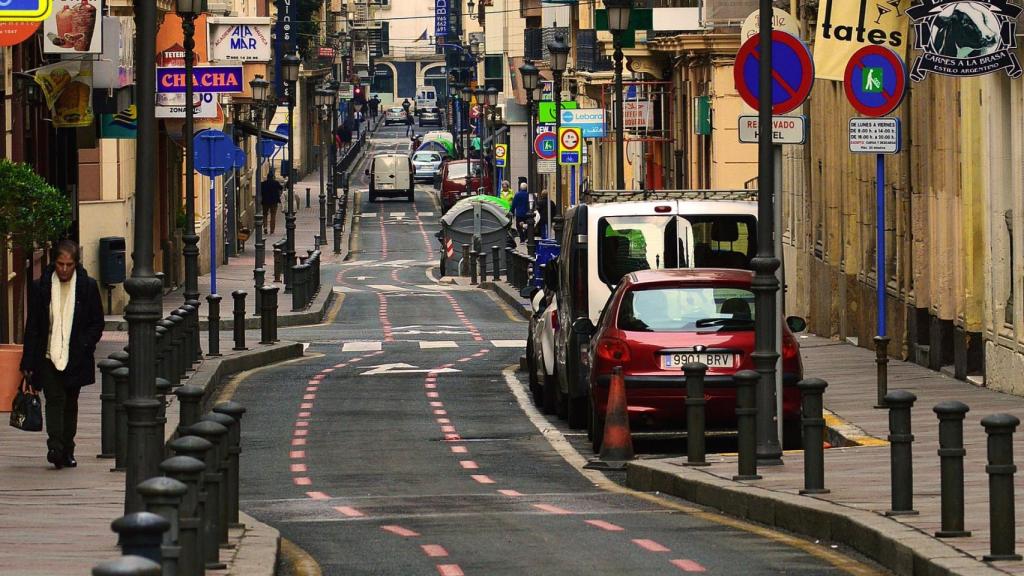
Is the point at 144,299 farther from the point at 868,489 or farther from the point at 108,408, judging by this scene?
the point at 108,408

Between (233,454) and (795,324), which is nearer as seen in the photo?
(233,454)

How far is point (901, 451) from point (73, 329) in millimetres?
6773

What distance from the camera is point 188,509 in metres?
8.78

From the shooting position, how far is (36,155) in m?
30.4

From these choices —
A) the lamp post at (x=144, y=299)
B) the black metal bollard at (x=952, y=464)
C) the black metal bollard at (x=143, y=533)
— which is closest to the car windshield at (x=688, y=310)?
the black metal bollard at (x=952, y=464)

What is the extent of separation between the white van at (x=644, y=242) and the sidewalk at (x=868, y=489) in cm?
180

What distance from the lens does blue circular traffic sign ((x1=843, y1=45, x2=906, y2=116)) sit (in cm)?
1855

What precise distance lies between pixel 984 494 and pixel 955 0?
22.8 feet

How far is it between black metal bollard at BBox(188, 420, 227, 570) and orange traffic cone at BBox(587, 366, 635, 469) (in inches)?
271

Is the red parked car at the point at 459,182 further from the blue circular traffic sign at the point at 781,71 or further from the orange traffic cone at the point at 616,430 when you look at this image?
the blue circular traffic sign at the point at 781,71

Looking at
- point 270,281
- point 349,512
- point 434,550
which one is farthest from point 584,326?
point 270,281

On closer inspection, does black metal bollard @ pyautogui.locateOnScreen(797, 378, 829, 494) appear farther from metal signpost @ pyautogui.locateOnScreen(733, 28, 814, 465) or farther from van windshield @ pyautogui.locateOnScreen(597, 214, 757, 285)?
van windshield @ pyautogui.locateOnScreen(597, 214, 757, 285)

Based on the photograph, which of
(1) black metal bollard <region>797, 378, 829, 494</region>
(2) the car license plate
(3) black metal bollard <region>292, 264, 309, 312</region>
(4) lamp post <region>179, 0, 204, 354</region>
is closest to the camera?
(1) black metal bollard <region>797, 378, 829, 494</region>

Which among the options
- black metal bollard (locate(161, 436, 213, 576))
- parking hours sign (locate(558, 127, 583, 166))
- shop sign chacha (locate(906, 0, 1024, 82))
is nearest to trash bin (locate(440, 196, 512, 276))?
parking hours sign (locate(558, 127, 583, 166))
